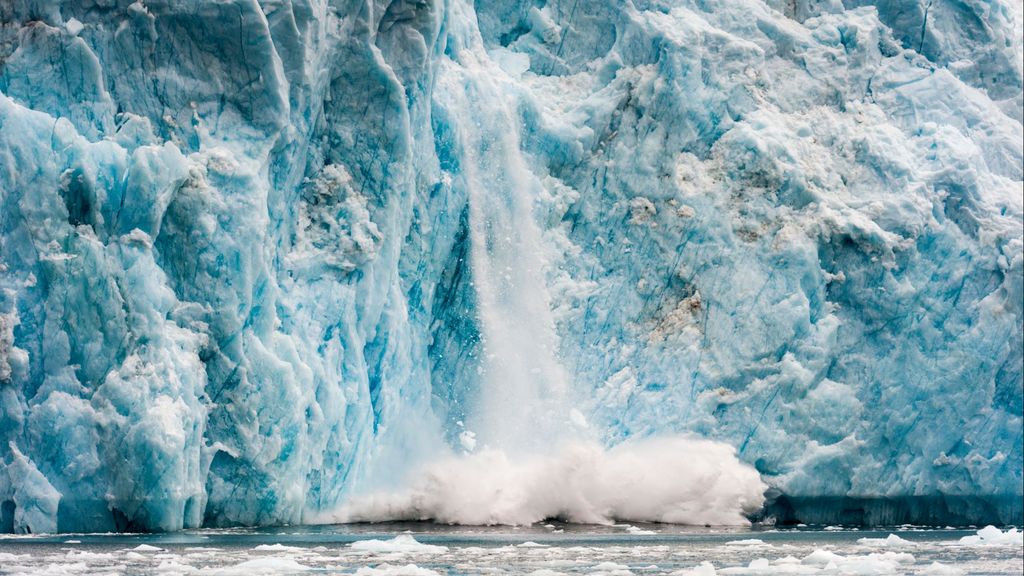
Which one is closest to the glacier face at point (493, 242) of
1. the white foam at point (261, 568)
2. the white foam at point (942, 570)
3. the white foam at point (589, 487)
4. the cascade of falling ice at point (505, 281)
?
the cascade of falling ice at point (505, 281)

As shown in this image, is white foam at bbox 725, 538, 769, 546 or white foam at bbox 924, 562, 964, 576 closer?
white foam at bbox 924, 562, 964, 576

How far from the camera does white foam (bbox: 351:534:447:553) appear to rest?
17.3 metres

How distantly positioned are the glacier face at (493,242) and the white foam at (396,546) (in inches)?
88.0

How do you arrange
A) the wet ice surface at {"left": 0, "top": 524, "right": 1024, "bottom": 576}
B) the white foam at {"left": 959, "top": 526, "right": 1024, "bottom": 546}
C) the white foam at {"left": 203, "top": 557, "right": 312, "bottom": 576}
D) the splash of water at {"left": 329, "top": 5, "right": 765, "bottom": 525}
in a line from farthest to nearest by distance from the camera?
the splash of water at {"left": 329, "top": 5, "right": 765, "bottom": 525}
the white foam at {"left": 959, "top": 526, "right": 1024, "bottom": 546}
the wet ice surface at {"left": 0, "top": 524, "right": 1024, "bottom": 576}
the white foam at {"left": 203, "top": 557, "right": 312, "bottom": 576}

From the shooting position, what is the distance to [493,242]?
23.6 metres

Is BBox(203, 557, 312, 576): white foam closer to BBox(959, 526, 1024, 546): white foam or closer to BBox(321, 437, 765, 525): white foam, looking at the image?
BBox(321, 437, 765, 525): white foam

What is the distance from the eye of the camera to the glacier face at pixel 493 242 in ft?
59.0

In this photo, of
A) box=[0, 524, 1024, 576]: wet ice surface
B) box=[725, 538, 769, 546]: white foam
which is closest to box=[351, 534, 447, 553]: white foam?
box=[0, 524, 1024, 576]: wet ice surface

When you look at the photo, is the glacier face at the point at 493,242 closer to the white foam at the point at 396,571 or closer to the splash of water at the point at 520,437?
the splash of water at the point at 520,437

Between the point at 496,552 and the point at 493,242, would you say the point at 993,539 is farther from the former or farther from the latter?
the point at 493,242

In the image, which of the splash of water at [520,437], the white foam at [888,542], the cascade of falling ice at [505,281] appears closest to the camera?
the white foam at [888,542]

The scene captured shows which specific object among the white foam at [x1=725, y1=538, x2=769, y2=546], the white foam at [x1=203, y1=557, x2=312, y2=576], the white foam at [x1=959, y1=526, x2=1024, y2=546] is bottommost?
the white foam at [x1=203, y1=557, x2=312, y2=576]

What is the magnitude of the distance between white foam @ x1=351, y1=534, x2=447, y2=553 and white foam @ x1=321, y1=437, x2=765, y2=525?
13.3 ft

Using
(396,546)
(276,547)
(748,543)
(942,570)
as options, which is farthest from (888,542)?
(276,547)
